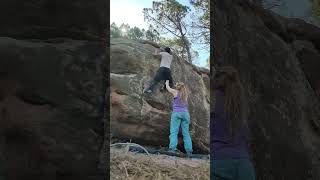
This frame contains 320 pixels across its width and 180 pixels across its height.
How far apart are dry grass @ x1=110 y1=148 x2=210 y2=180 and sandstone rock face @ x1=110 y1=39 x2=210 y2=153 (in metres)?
0.20

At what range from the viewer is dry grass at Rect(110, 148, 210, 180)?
3.63 meters

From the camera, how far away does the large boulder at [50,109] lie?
2934 millimetres

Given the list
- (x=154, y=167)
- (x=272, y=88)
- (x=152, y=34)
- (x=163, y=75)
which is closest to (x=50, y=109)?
(x=154, y=167)

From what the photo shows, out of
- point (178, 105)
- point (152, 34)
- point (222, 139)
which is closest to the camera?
point (222, 139)

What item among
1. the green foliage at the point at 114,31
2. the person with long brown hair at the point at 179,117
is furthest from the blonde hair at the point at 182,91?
the green foliage at the point at 114,31

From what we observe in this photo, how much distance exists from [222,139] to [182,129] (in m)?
1.17

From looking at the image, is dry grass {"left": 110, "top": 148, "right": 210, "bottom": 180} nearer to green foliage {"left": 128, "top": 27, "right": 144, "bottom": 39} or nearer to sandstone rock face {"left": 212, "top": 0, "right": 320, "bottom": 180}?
sandstone rock face {"left": 212, "top": 0, "right": 320, "bottom": 180}

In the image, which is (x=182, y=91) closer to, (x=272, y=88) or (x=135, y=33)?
(x=135, y=33)

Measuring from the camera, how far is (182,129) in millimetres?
3793

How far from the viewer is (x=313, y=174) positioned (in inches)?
154

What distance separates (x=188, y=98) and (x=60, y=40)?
3.82 feet

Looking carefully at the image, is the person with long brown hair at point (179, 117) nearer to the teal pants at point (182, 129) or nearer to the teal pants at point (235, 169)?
the teal pants at point (182, 129)

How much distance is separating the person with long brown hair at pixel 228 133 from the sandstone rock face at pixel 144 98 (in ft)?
3.14

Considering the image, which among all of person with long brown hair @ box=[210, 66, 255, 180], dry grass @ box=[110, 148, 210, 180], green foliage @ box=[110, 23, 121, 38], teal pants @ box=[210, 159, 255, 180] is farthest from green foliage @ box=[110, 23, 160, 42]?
teal pants @ box=[210, 159, 255, 180]
